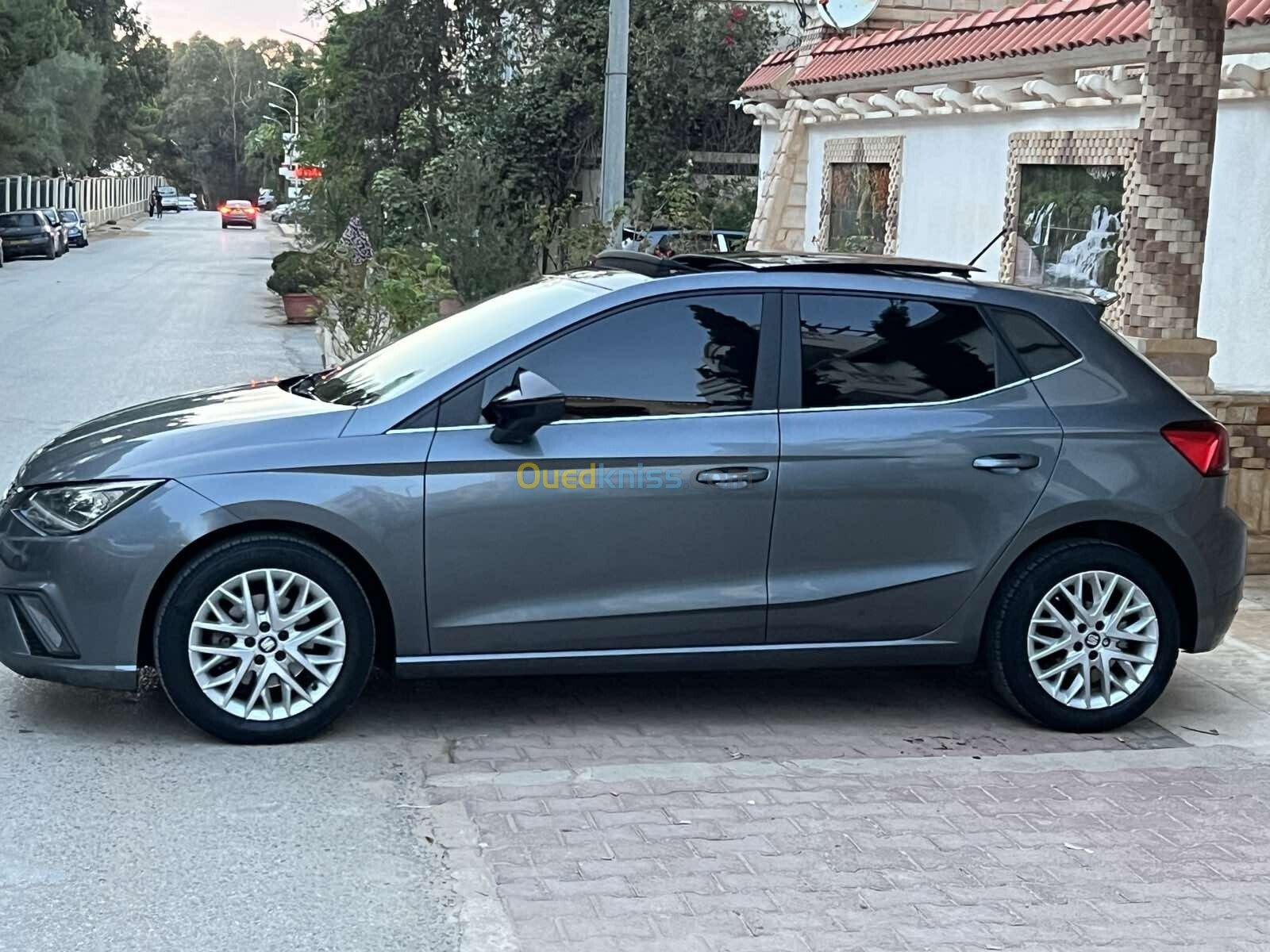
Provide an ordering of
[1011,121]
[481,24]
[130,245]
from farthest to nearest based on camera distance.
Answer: [130,245], [481,24], [1011,121]

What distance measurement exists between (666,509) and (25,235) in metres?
46.3

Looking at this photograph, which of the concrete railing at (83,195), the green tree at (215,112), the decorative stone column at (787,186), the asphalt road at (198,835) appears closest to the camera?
the asphalt road at (198,835)

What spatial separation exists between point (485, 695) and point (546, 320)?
150cm

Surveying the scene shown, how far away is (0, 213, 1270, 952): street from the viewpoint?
447cm

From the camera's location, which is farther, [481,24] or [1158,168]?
[481,24]

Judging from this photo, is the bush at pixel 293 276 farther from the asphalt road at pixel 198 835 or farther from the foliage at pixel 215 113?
the foliage at pixel 215 113

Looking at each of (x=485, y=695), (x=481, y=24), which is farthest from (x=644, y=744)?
(x=481, y=24)

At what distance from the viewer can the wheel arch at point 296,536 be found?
5.68 m

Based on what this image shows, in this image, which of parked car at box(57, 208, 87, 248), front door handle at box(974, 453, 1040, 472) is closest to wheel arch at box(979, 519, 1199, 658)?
front door handle at box(974, 453, 1040, 472)

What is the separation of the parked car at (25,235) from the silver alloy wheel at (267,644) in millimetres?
45317

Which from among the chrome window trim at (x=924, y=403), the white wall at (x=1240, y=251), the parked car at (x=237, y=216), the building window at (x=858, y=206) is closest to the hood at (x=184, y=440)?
the chrome window trim at (x=924, y=403)

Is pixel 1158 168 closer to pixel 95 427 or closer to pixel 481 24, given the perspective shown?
pixel 95 427

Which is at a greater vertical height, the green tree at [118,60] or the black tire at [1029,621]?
the green tree at [118,60]

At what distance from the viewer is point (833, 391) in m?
6.14
